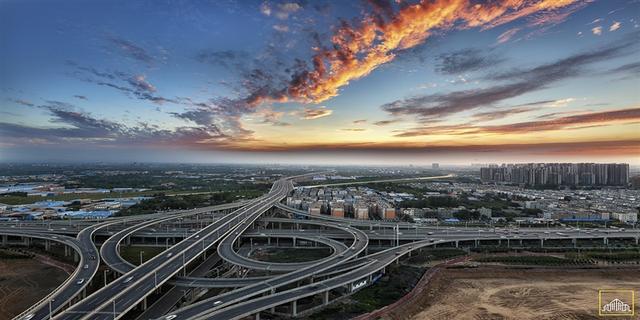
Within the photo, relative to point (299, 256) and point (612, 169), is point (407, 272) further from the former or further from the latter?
point (612, 169)

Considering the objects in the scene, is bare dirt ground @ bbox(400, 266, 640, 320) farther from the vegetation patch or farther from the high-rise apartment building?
the high-rise apartment building

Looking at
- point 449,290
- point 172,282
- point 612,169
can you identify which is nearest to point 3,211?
point 172,282

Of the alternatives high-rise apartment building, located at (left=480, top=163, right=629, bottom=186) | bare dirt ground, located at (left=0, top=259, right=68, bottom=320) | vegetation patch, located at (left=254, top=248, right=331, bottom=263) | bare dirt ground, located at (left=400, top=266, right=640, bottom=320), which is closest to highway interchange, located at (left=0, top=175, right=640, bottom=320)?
vegetation patch, located at (left=254, top=248, right=331, bottom=263)

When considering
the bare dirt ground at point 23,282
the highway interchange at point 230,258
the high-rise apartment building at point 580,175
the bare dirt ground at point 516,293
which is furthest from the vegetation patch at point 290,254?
the high-rise apartment building at point 580,175

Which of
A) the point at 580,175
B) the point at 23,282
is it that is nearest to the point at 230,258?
the point at 23,282

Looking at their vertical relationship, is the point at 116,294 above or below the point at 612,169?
below

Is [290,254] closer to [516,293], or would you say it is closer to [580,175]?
[516,293]

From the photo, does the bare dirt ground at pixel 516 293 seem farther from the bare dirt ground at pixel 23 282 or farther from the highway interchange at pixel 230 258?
the bare dirt ground at pixel 23 282
